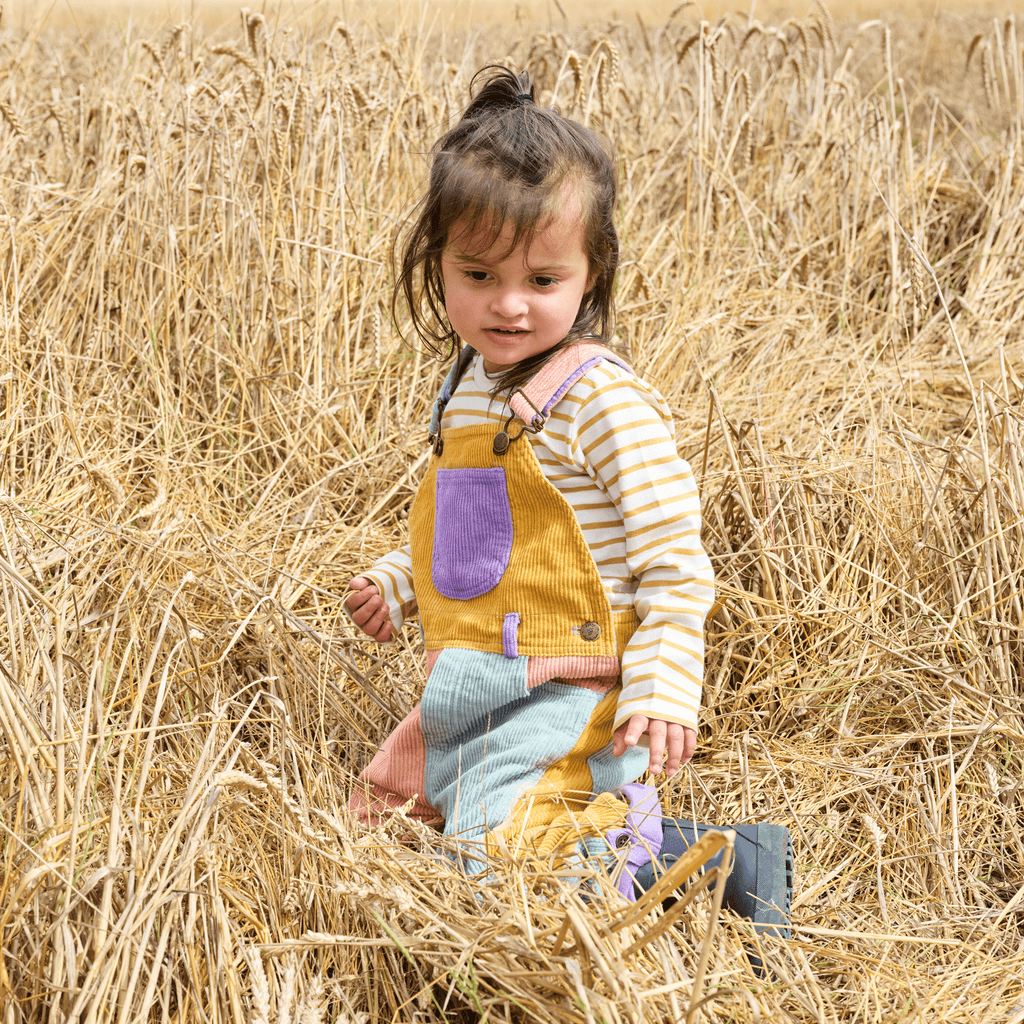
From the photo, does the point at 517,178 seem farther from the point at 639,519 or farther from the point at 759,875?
the point at 759,875

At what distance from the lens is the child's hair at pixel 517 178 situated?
3.67 ft

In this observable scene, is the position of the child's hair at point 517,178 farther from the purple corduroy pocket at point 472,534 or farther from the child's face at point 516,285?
the purple corduroy pocket at point 472,534

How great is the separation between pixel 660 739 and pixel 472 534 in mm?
330

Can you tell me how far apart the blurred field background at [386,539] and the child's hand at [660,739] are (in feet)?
0.54

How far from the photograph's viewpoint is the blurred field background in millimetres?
952

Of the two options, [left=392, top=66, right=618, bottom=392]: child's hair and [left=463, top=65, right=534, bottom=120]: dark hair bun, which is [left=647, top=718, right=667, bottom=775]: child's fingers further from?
[left=463, top=65, right=534, bottom=120]: dark hair bun

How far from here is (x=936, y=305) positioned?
2.89 metres

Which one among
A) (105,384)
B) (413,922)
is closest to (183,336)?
(105,384)

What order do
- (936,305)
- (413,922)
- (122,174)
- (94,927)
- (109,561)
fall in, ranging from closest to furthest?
(94,927) < (413,922) < (109,561) < (122,174) < (936,305)

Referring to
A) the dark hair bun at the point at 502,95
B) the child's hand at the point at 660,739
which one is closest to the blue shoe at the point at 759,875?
the child's hand at the point at 660,739

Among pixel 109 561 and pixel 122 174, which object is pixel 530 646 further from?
pixel 122 174

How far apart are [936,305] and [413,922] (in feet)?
8.19

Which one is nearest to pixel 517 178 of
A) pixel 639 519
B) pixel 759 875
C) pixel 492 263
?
pixel 492 263

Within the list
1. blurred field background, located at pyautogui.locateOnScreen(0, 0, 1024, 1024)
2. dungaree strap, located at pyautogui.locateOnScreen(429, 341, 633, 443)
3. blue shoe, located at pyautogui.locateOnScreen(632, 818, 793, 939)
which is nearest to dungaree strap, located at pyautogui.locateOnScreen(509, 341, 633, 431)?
dungaree strap, located at pyautogui.locateOnScreen(429, 341, 633, 443)
